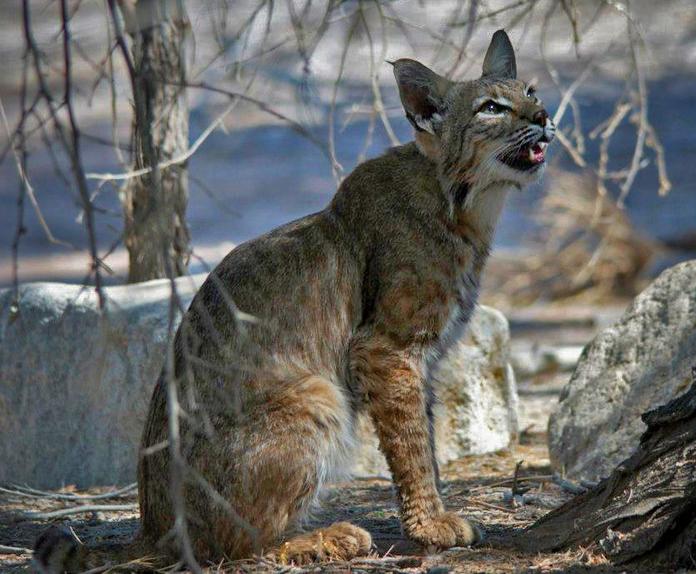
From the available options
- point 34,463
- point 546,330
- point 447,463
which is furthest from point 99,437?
point 546,330

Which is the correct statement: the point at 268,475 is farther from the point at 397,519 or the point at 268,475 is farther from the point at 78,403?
the point at 78,403

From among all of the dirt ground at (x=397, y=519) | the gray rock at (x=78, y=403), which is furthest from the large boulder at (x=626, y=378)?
the gray rock at (x=78, y=403)

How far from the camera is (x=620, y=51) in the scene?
14.5 m

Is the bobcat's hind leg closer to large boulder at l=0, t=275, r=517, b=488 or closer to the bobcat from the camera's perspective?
the bobcat

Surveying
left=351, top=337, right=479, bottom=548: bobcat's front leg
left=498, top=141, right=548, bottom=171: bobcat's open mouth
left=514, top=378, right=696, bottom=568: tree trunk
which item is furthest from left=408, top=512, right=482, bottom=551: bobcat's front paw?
left=498, top=141, right=548, bottom=171: bobcat's open mouth

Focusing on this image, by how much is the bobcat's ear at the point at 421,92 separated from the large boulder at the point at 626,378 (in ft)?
5.38

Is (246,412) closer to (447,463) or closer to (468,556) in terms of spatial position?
(468,556)

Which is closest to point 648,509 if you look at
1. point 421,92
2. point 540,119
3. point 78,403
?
point 540,119

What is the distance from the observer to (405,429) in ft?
13.5

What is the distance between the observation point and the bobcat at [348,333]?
381cm

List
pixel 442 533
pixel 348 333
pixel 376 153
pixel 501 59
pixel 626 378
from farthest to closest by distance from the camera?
pixel 376 153
pixel 626 378
pixel 501 59
pixel 348 333
pixel 442 533

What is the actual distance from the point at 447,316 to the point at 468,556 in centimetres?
92

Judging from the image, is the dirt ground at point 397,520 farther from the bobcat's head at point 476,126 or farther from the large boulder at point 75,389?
the bobcat's head at point 476,126

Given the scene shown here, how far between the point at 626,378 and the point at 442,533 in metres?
1.62
